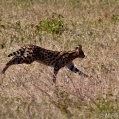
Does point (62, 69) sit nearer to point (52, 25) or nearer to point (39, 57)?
point (39, 57)

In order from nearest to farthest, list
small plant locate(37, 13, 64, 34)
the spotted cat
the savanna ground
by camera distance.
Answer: the savanna ground
the spotted cat
small plant locate(37, 13, 64, 34)

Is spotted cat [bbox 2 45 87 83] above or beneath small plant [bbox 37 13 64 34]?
beneath

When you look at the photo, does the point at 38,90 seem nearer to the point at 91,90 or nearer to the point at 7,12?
the point at 91,90

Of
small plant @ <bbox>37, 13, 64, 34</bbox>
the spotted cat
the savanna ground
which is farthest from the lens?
small plant @ <bbox>37, 13, 64, 34</bbox>

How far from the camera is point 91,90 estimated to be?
8242mm

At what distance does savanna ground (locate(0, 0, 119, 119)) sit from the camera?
308 inches

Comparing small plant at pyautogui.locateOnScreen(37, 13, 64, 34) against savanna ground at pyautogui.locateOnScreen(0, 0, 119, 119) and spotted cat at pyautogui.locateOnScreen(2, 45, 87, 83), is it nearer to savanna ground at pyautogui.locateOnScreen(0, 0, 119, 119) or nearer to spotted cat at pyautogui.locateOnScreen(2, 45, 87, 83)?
savanna ground at pyautogui.locateOnScreen(0, 0, 119, 119)

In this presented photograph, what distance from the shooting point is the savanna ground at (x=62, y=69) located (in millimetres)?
7816

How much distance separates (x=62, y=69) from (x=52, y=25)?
3425 millimetres

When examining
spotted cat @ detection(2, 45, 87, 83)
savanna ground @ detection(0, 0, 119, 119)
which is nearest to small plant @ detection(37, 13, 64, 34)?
savanna ground @ detection(0, 0, 119, 119)

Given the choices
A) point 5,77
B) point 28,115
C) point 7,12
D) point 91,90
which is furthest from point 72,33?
point 28,115

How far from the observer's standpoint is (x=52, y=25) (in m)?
13.2

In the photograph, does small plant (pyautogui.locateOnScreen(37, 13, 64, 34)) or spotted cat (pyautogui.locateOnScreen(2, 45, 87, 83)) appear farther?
small plant (pyautogui.locateOnScreen(37, 13, 64, 34))

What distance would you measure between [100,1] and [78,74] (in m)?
8.26
